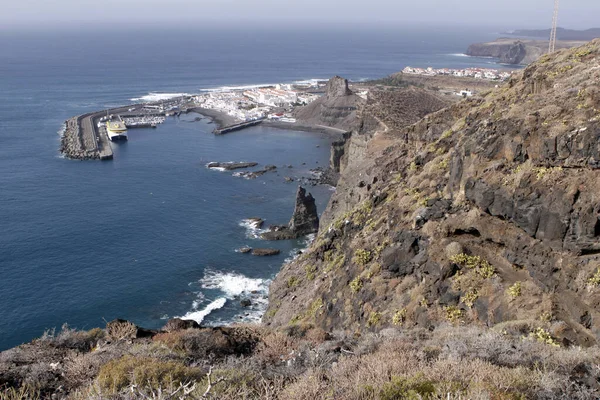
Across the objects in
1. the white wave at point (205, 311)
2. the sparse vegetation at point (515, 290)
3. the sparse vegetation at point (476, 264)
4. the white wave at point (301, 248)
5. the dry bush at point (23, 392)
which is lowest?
the white wave at point (205, 311)

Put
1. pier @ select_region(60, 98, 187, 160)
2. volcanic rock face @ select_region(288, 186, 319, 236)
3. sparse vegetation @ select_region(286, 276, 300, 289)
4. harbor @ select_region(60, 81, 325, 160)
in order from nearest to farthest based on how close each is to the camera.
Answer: sparse vegetation @ select_region(286, 276, 300, 289), volcanic rock face @ select_region(288, 186, 319, 236), pier @ select_region(60, 98, 187, 160), harbor @ select_region(60, 81, 325, 160)

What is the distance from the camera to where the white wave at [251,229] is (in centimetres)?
5108

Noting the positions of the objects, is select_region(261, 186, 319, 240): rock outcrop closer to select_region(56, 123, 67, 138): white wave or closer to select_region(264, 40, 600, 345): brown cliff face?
select_region(264, 40, 600, 345): brown cliff face

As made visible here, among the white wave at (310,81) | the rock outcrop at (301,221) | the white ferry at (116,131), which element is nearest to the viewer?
the rock outcrop at (301,221)

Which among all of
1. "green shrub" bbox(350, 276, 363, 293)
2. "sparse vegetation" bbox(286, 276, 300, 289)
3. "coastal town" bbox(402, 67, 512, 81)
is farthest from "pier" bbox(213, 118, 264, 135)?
"green shrub" bbox(350, 276, 363, 293)

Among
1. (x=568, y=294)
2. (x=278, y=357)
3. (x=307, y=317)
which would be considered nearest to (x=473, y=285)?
(x=568, y=294)

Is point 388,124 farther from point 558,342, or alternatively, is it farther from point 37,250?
point 558,342

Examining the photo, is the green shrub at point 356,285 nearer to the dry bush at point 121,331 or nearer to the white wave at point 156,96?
the dry bush at point 121,331

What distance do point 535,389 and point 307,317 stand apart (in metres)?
15.4

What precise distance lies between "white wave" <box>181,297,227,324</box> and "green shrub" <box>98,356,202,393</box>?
87.2ft

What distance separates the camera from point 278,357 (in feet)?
41.5

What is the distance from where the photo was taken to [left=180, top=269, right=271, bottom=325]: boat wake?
122ft

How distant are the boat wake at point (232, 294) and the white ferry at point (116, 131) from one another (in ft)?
184

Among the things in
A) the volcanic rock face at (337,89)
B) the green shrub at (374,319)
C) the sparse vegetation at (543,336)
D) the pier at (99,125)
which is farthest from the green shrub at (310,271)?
the volcanic rock face at (337,89)
